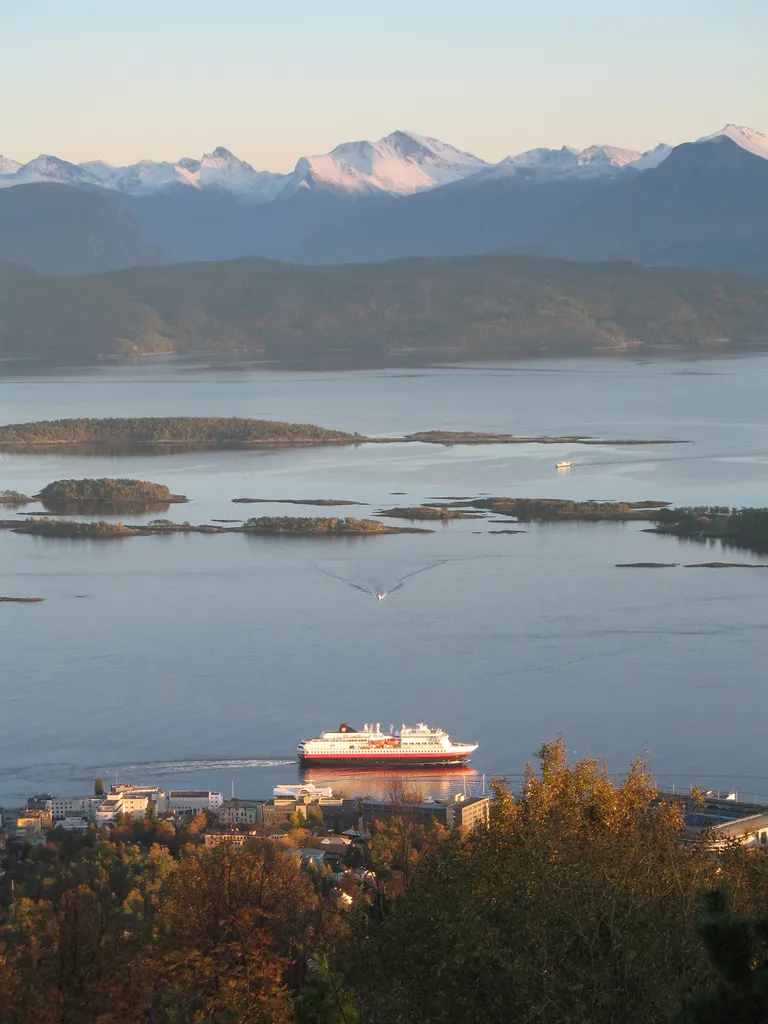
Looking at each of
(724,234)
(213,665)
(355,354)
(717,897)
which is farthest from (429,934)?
(724,234)

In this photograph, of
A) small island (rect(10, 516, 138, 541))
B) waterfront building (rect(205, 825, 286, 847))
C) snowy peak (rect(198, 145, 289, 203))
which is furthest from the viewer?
snowy peak (rect(198, 145, 289, 203))

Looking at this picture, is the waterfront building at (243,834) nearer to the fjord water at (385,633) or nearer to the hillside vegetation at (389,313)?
the fjord water at (385,633)

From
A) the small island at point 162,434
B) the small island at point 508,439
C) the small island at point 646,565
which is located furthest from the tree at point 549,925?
the small island at point 162,434

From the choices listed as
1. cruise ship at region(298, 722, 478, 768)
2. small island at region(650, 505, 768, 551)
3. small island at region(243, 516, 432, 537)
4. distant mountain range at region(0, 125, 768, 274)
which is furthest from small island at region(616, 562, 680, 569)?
distant mountain range at region(0, 125, 768, 274)

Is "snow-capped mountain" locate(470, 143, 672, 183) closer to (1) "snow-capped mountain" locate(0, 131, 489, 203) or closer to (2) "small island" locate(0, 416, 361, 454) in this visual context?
(1) "snow-capped mountain" locate(0, 131, 489, 203)

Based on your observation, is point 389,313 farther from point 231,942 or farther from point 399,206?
point 231,942

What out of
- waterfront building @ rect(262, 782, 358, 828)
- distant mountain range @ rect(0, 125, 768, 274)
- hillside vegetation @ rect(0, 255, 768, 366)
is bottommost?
waterfront building @ rect(262, 782, 358, 828)

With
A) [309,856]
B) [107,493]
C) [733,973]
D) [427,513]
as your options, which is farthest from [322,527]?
[733,973]
